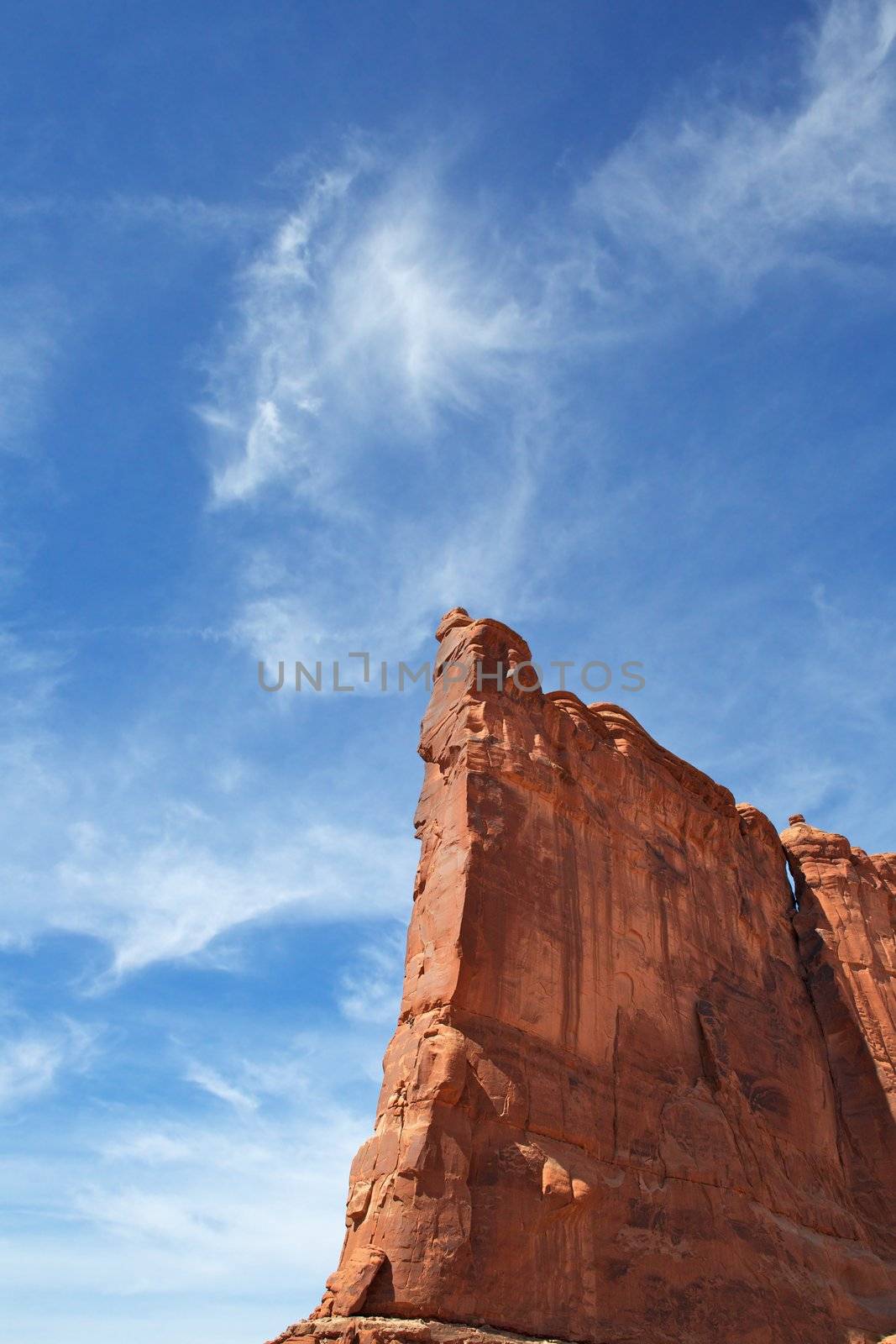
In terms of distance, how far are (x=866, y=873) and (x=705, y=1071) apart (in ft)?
35.5

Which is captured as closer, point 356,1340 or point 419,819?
point 356,1340

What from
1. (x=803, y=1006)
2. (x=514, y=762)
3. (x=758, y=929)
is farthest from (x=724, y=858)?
(x=514, y=762)

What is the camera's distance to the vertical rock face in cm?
1250

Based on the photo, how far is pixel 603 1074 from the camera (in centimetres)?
1536

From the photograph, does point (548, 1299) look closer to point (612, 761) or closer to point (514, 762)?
point (514, 762)

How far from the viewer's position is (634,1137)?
599 inches

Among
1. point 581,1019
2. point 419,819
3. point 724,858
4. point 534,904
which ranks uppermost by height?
point 724,858

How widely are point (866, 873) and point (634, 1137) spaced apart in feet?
45.5

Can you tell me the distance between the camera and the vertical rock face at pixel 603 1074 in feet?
41.0

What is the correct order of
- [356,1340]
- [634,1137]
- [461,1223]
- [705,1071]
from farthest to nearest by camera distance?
[705,1071]
[634,1137]
[461,1223]
[356,1340]

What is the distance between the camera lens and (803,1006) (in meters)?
22.7

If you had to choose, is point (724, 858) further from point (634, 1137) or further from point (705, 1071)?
point (634, 1137)

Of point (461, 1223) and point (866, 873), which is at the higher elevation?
point (866, 873)

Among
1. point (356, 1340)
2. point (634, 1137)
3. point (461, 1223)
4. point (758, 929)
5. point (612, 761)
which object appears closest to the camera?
point (356, 1340)
